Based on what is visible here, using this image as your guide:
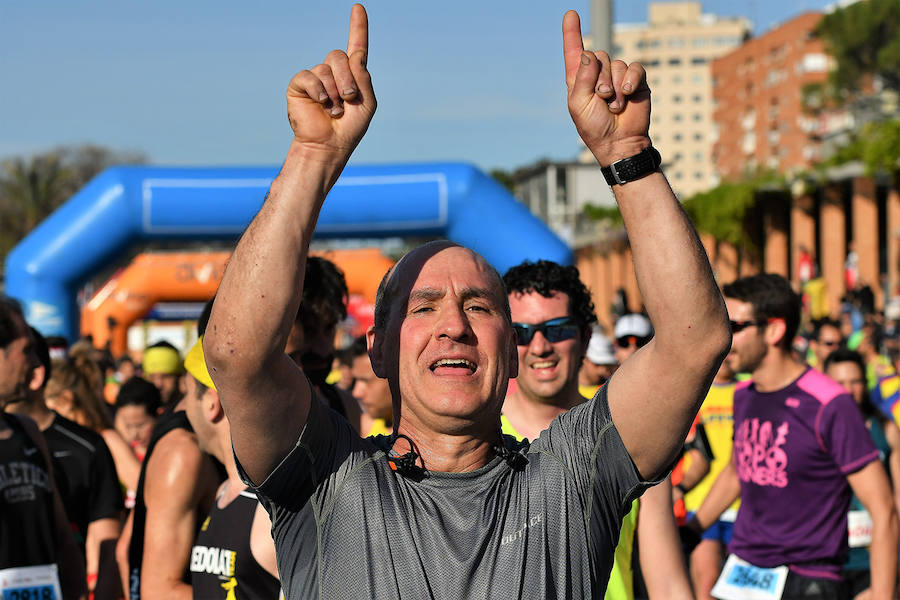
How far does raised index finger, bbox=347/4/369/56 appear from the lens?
2.27 meters

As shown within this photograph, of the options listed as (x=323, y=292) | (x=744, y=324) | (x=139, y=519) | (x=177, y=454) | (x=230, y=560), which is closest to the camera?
(x=230, y=560)

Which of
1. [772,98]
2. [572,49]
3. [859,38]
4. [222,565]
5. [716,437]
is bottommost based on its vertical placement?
[716,437]

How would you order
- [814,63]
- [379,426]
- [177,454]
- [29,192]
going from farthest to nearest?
[814,63] < [29,192] < [379,426] < [177,454]

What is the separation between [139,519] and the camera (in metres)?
3.82

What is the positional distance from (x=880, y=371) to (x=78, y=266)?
9.44m

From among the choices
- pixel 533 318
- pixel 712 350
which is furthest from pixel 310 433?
pixel 533 318

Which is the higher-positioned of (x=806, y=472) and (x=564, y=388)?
(x=564, y=388)

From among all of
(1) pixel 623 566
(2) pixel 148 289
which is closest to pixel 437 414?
(1) pixel 623 566

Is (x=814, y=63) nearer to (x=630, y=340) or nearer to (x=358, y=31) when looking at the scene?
(x=630, y=340)

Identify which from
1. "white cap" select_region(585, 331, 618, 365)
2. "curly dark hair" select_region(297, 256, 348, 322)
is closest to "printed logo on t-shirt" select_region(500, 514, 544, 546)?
"curly dark hair" select_region(297, 256, 348, 322)

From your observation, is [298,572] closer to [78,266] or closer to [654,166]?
[654,166]

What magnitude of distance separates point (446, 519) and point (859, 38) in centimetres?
6171

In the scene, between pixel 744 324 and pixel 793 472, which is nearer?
pixel 793 472

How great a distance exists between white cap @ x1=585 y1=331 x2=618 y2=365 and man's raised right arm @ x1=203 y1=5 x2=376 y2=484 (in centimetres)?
472
